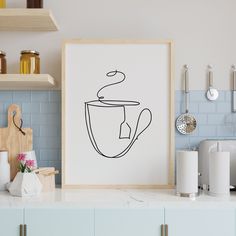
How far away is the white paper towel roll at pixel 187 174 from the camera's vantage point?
215cm

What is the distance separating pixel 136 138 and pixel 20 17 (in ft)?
3.18

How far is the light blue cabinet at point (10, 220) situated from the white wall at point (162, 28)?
2.99ft

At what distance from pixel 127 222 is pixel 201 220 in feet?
1.22

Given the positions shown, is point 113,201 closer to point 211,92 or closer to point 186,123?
point 186,123

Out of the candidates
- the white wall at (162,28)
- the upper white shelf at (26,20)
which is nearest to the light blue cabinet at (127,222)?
the white wall at (162,28)

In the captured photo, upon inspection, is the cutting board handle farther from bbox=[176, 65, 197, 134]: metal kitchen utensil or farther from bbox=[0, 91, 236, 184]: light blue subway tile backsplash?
bbox=[176, 65, 197, 134]: metal kitchen utensil

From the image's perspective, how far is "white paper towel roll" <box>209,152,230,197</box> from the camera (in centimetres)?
217

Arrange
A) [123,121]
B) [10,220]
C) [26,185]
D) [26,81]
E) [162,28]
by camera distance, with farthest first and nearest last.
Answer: [162,28] → [123,121] → [26,81] → [26,185] → [10,220]

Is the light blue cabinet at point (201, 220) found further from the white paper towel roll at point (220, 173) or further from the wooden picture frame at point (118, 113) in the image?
the wooden picture frame at point (118, 113)

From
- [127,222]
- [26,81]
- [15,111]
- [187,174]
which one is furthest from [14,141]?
[187,174]

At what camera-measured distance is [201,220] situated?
203 cm

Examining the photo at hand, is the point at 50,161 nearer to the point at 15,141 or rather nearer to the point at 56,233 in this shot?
the point at 15,141

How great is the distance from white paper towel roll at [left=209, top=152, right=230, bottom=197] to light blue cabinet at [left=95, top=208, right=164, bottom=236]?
0.36 meters

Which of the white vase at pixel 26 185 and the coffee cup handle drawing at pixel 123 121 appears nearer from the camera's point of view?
the white vase at pixel 26 185
